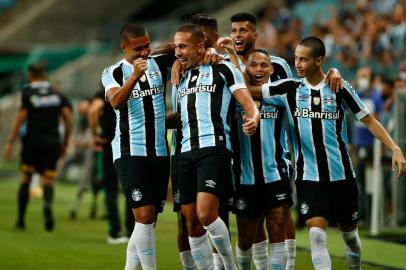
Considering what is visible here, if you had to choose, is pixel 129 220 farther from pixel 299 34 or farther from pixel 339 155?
pixel 299 34

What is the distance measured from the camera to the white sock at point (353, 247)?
32.5 ft

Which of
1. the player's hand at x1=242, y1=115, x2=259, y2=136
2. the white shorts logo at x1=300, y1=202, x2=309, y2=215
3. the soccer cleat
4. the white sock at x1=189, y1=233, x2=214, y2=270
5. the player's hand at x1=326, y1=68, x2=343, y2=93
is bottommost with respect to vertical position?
the soccer cleat

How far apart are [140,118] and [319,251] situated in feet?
6.54

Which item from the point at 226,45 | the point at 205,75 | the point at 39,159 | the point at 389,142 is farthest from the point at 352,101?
the point at 39,159

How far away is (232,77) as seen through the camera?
955 centimetres

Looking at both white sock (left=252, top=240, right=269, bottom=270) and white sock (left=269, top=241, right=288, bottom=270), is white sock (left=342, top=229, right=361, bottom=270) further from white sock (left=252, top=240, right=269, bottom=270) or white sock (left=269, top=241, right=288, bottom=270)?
white sock (left=252, top=240, right=269, bottom=270)

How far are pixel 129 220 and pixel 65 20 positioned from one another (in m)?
25.3

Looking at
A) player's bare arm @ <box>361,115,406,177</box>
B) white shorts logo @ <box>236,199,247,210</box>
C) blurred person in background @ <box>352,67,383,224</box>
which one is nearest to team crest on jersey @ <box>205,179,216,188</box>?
white shorts logo @ <box>236,199,247,210</box>

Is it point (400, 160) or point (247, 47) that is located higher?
point (247, 47)

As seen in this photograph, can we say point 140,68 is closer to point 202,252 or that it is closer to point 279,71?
point 279,71

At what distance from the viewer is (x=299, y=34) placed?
2575cm

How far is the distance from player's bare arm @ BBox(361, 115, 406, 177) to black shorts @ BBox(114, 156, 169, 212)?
1858 millimetres

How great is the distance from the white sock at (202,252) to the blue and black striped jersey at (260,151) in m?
0.85

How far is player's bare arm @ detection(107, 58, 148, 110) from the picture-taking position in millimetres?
9492
